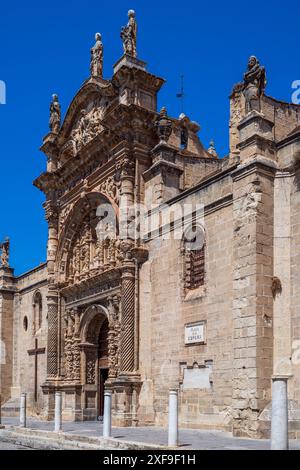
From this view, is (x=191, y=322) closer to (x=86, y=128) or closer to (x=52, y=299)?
(x=52, y=299)

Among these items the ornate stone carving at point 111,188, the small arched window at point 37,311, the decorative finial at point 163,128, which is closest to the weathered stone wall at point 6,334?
the small arched window at point 37,311

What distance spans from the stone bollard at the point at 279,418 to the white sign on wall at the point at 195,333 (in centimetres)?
680

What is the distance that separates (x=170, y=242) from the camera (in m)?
17.7

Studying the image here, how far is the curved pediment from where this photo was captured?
73.8 feet

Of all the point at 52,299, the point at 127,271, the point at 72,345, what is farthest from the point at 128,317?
the point at 52,299

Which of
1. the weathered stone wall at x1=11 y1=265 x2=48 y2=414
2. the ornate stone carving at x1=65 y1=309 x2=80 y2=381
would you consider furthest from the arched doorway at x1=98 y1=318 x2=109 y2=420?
the weathered stone wall at x1=11 y1=265 x2=48 y2=414

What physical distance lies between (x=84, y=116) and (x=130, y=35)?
3981mm

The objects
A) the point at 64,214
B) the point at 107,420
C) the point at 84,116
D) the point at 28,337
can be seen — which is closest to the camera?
the point at 107,420

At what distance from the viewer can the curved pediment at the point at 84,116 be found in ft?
73.8

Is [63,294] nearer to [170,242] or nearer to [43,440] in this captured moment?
[170,242]

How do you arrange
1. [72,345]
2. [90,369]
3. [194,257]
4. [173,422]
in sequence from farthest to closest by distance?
[72,345] < [90,369] < [194,257] < [173,422]

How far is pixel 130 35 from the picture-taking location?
69.4ft

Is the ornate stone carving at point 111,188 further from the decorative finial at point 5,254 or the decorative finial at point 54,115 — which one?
the decorative finial at point 5,254

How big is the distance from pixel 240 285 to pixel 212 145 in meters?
20.9
